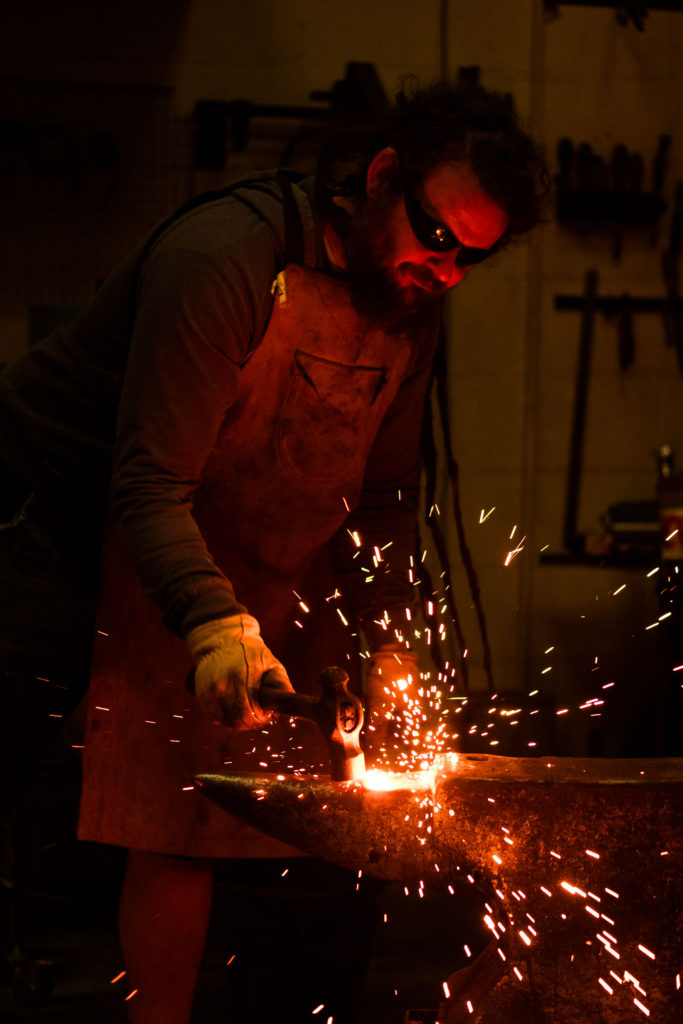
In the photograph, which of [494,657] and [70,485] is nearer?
[70,485]

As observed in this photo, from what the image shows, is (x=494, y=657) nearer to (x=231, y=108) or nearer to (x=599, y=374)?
(x=599, y=374)

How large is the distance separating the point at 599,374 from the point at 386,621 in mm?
2567

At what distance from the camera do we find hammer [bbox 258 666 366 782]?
1.58 meters

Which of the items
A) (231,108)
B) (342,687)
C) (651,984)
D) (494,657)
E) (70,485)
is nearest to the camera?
(651,984)

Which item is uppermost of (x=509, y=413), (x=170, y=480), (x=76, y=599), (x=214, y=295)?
(x=509, y=413)

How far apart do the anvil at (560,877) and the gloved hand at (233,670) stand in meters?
0.23

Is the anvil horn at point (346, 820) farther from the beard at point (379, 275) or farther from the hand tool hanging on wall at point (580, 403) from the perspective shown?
the hand tool hanging on wall at point (580, 403)

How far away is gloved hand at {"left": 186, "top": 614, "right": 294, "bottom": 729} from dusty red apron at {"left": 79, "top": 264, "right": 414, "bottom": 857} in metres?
0.37

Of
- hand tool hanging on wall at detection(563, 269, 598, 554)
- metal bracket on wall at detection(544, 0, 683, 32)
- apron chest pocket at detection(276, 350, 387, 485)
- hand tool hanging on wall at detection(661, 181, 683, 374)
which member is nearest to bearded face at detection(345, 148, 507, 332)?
apron chest pocket at detection(276, 350, 387, 485)

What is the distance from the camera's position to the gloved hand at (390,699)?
2.23 metres

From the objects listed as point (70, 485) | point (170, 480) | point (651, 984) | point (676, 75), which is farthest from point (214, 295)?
point (676, 75)

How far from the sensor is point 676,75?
4.61 meters

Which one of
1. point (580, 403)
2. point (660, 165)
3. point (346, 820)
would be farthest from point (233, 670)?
point (660, 165)

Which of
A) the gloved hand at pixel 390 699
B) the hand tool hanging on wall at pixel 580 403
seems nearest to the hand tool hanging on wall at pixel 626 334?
the hand tool hanging on wall at pixel 580 403
